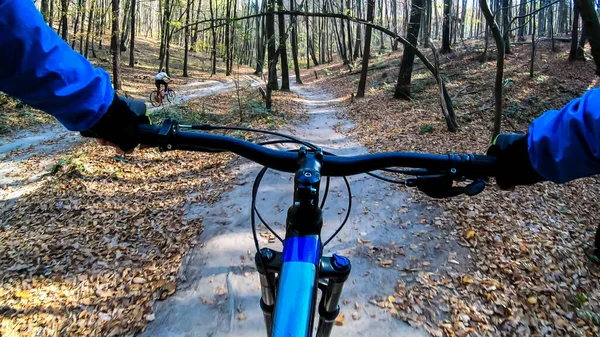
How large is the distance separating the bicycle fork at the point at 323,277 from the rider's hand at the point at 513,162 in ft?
2.32

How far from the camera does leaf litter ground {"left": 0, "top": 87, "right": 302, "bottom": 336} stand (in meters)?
3.87

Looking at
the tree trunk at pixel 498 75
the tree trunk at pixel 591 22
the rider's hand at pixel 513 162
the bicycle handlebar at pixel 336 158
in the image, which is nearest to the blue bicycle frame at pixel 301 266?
the bicycle handlebar at pixel 336 158

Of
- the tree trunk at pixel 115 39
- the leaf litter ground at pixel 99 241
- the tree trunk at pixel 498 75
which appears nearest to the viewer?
the leaf litter ground at pixel 99 241

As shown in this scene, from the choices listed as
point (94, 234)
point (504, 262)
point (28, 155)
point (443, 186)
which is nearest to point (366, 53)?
point (504, 262)

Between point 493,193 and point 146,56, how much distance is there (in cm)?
3730

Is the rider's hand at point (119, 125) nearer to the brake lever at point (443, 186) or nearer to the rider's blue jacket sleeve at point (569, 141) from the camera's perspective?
the brake lever at point (443, 186)

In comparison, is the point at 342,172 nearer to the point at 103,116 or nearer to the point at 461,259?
the point at 103,116

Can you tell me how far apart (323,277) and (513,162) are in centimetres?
86

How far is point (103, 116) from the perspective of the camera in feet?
4.37

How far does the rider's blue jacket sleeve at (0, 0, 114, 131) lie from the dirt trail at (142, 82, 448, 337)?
3086 millimetres

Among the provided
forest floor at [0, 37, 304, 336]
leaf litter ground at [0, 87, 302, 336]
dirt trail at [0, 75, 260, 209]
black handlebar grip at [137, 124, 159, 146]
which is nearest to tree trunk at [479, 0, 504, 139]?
forest floor at [0, 37, 304, 336]

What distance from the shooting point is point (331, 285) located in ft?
4.83

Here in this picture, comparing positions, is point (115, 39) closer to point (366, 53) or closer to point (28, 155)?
point (28, 155)

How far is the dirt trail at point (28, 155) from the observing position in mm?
7756
